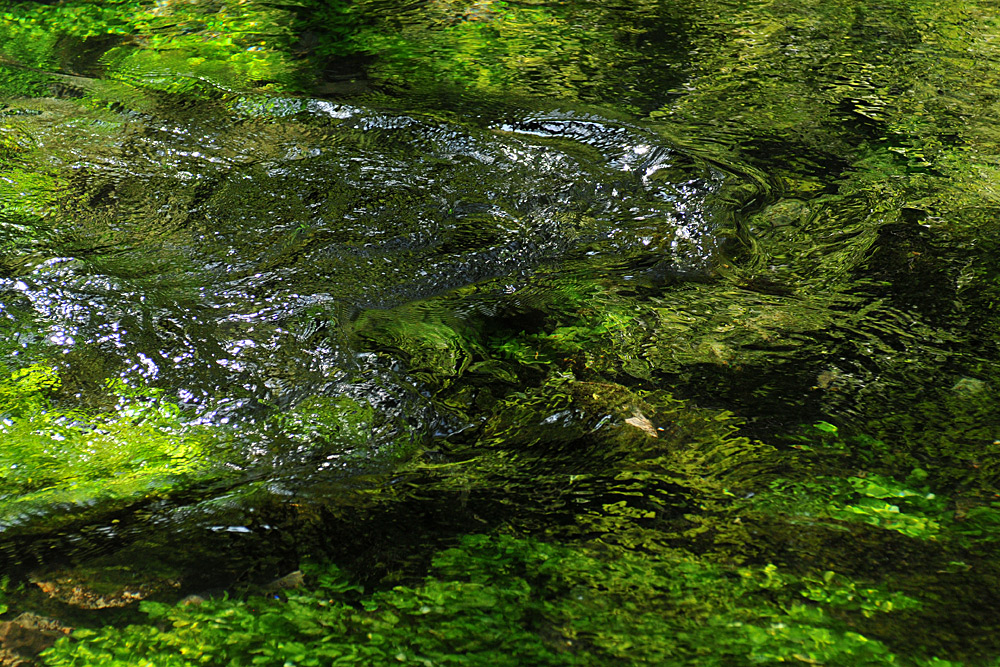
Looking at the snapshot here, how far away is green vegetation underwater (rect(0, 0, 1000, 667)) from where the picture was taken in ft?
9.35

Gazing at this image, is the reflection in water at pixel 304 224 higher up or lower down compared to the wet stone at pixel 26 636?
higher up

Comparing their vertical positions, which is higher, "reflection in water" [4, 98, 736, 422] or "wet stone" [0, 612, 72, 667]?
"reflection in water" [4, 98, 736, 422]

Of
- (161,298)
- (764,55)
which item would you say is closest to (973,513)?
(161,298)

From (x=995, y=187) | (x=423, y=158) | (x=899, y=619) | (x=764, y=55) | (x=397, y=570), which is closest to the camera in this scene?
(x=899, y=619)

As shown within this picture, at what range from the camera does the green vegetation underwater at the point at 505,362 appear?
2.85 metres

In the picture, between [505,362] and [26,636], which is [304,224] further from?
[26,636]

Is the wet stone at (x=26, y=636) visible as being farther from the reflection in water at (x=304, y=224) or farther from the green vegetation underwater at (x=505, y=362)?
the reflection in water at (x=304, y=224)

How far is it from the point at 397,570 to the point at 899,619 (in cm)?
177

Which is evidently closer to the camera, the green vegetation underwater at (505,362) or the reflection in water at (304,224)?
the green vegetation underwater at (505,362)

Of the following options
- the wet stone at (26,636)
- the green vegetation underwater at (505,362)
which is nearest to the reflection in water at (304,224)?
the green vegetation underwater at (505,362)

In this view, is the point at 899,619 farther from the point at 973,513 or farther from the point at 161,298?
the point at 161,298

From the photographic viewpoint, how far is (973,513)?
3213 millimetres

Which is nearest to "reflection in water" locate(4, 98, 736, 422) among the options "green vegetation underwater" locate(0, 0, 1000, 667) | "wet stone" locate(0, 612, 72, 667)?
"green vegetation underwater" locate(0, 0, 1000, 667)

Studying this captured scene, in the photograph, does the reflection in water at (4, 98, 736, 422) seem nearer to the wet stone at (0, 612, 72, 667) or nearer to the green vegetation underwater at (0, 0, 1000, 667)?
the green vegetation underwater at (0, 0, 1000, 667)
